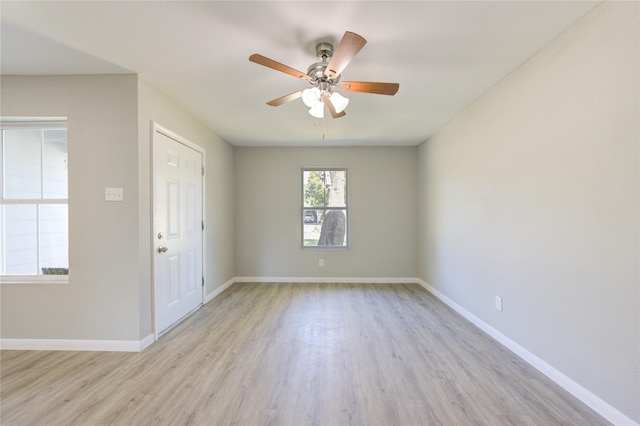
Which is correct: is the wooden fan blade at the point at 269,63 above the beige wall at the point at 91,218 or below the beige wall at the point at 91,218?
above

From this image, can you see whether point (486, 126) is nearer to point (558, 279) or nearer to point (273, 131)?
point (558, 279)

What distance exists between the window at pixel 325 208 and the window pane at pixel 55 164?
3206 millimetres

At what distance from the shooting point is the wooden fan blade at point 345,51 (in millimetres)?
1513

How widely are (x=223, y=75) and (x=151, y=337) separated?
253 centimetres

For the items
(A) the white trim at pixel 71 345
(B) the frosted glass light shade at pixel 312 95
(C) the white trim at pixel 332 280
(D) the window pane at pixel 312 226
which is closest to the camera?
(B) the frosted glass light shade at pixel 312 95

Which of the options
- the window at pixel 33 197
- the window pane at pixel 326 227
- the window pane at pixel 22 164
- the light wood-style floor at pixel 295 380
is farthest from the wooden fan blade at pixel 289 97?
the window pane at pixel 326 227

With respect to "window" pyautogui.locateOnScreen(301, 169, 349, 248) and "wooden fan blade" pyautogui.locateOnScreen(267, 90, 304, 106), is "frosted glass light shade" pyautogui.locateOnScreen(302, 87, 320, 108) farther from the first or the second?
"window" pyautogui.locateOnScreen(301, 169, 349, 248)

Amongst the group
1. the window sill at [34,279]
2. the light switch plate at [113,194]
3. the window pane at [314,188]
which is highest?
the window pane at [314,188]

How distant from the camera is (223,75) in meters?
2.41

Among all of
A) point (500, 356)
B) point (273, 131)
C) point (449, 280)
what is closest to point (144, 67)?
point (273, 131)

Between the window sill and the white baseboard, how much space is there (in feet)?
13.1

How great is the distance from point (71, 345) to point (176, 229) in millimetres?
1339

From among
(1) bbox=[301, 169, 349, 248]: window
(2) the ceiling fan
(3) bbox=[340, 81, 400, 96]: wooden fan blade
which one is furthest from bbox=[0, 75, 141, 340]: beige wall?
(1) bbox=[301, 169, 349, 248]: window

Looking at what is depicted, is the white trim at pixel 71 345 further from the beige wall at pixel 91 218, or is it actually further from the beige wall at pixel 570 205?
the beige wall at pixel 570 205
